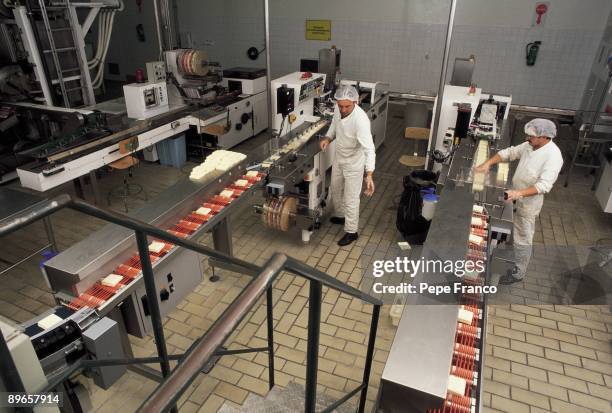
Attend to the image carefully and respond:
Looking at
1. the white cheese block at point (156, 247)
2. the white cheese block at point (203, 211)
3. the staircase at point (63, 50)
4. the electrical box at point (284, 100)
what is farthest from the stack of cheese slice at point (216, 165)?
the staircase at point (63, 50)

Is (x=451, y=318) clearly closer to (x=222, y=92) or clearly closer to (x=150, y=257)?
(x=150, y=257)

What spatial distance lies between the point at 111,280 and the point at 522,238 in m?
3.78

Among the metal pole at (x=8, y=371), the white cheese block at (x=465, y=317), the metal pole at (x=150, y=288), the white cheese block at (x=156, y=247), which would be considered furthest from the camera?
the white cheese block at (x=156, y=247)

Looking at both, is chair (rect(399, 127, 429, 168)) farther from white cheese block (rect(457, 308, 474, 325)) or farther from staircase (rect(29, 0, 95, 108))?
staircase (rect(29, 0, 95, 108))

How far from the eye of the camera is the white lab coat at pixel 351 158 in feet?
14.8

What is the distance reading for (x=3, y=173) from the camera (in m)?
5.37

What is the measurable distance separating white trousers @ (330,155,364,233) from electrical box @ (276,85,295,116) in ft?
2.72

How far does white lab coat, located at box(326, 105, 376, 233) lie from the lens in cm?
451

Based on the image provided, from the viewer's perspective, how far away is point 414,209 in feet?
15.5

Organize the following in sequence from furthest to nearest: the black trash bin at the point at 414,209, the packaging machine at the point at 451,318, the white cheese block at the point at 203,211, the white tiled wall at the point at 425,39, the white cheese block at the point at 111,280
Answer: the white tiled wall at the point at 425,39, the black trash bin at the point at 414,209, the white cheese block at the point at 203,211, the white cheese block at the point at 111,280, the packaging machine at the point at 451,318

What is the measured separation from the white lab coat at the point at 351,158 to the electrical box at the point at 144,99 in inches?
112

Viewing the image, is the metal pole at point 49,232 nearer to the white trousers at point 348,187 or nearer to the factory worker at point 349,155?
the factory worker at point 349,155

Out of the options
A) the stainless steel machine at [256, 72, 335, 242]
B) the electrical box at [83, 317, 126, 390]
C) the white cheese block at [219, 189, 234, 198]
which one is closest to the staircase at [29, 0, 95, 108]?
the stainless steel machine at [256, 72, 335, 242]

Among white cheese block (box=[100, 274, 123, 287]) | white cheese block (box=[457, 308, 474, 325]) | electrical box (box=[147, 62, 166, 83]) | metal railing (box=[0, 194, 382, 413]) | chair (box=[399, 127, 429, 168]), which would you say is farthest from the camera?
electrical box (box=[147, 62, 166, 83])
